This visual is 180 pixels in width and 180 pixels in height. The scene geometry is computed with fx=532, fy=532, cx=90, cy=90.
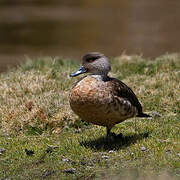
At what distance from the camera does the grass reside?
5.82 metres

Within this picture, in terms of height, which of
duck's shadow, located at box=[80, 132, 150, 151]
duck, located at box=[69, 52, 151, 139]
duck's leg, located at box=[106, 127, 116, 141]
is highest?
duck, located at box=[69, 52, 151, 139]

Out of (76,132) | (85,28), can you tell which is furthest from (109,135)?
(85,28)

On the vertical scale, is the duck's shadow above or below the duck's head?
below

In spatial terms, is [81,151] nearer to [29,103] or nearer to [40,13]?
[29,103]

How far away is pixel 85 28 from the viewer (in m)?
20.3

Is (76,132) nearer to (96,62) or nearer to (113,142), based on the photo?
(113,142)

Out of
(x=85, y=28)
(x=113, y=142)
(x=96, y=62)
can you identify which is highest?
(x=85, y=28)

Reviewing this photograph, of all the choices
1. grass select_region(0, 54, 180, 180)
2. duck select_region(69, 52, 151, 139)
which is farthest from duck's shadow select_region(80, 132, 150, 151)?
duck select_region(69, 52, 151, 139)

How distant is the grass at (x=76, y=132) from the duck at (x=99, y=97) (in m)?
0.41

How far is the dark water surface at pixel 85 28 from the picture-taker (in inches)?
649

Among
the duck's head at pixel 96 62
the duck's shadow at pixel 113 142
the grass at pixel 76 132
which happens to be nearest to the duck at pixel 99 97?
the duck's head at pixel 96 62

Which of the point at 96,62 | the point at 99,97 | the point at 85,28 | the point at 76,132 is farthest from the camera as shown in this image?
the point at 85,28

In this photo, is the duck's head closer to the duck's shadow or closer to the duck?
the duck

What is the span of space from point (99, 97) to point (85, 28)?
47.4 feet
